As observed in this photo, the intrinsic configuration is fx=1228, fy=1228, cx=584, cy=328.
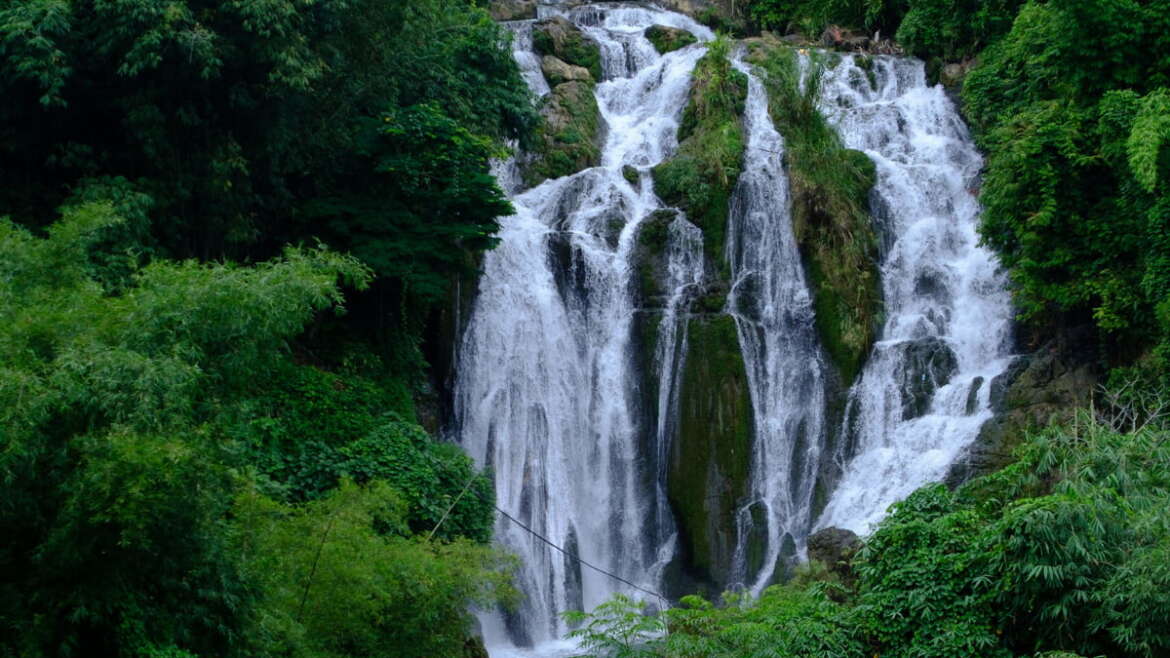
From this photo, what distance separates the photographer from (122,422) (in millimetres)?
10523

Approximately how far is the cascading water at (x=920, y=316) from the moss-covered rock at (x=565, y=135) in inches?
214

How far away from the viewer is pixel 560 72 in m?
30.0

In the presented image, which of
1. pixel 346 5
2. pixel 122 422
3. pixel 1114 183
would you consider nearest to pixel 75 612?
pixel 122 422

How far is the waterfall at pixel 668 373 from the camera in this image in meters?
21.6

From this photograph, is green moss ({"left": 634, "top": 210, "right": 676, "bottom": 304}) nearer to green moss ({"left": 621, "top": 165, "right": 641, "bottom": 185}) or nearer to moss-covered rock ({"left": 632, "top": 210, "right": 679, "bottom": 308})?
moss-covered rock ({"left": 632, "top": 210, "right": 679, "bottom": 308})

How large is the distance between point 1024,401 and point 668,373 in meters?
6.28

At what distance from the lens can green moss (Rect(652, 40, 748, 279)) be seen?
2472 centimetres

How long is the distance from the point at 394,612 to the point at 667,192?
44.6ft

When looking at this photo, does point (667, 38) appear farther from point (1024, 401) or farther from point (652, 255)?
point (1024, 401)

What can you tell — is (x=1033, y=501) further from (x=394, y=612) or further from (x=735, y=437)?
(x=735, y=437)

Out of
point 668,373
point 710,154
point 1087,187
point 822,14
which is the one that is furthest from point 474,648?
point 822,14

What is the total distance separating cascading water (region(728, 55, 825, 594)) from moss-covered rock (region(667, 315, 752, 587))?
9.3 inches

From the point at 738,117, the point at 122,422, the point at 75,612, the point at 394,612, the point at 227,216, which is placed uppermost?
the point at 738,117

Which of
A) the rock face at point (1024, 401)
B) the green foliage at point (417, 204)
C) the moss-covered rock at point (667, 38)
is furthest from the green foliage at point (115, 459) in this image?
the moss-covered rock at point (667, 38)
